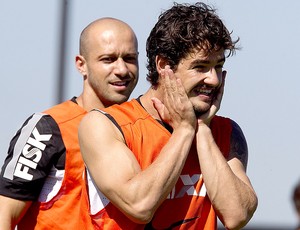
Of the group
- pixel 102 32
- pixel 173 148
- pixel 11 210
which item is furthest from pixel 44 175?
pixel 173 148

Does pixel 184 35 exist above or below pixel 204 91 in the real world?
above

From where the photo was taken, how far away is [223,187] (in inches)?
184

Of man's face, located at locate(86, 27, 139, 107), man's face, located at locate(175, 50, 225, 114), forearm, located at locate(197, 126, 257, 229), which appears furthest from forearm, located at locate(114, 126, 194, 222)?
man's face, located at locate(86, 27, 139, 107)

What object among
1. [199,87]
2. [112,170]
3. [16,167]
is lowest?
[16,167]

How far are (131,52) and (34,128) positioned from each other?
2.36 ft

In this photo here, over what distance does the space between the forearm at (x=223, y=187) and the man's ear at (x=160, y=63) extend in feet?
1.11

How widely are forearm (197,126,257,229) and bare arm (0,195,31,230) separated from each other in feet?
3.82

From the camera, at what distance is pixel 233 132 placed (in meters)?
5.05

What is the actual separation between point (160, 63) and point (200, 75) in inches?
10.6

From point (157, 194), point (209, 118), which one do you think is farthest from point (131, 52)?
point (157, 194)

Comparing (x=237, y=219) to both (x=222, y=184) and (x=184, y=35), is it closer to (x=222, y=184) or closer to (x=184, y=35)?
(x=222, y=184)

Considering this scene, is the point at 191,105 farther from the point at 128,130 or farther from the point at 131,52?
the point at 131,52

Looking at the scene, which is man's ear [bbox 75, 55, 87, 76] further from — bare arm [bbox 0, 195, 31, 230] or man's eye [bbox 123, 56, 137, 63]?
bare arm [bbox 0, 195, 31, 230]

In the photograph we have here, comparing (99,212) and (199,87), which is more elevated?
(199,87)
